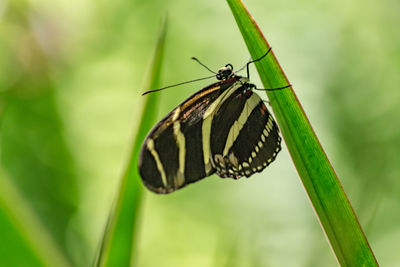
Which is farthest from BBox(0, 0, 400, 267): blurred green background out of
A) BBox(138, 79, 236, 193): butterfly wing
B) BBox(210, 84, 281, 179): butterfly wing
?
BBox(138, 79, 236, 193): butterfly wing

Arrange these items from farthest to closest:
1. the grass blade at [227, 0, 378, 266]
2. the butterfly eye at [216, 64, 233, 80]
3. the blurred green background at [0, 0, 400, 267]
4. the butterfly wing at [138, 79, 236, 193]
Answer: the blurred green background at [0, 0, 400, 267] < the butterfly eye at [216, 64, 233, 80] < the butterfly wing at [138, 79, 236, 193] < the grass blade at [227, 0, 378, 266]

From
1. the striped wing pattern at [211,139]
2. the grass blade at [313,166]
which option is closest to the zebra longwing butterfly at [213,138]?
the striped wing pattern at [211,139]

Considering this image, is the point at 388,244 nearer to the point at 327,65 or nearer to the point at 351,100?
the point at 351,100

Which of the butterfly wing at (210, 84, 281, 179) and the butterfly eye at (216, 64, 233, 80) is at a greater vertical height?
the butterfly eye at (216, 64, 233, 80)

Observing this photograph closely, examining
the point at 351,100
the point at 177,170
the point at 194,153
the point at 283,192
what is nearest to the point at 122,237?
the point at 177,170

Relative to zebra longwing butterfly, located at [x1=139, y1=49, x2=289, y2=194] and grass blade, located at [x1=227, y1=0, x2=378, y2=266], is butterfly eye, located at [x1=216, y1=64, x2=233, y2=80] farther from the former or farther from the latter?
grass blade, located at [x1=227, y1=0, x2=378, y2=266]

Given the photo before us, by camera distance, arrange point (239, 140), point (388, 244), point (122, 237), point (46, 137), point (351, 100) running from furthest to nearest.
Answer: point (46, 137), point (351, 100), point (388, 244), point (239, 140), point (122, 237)

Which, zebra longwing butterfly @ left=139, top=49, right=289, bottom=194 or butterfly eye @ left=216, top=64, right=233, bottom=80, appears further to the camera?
butterfly eye @ left=216, top=64, right=233, bottom=80
